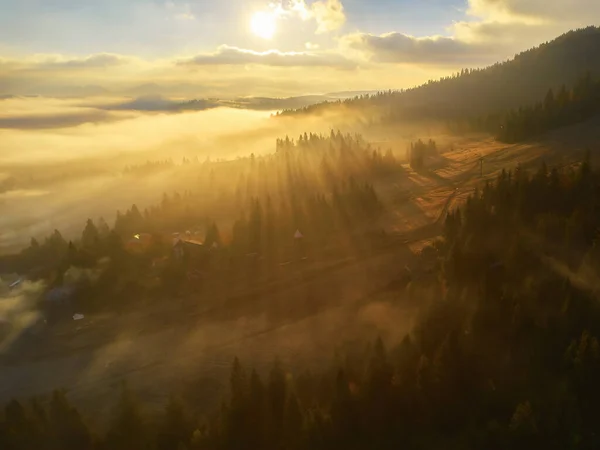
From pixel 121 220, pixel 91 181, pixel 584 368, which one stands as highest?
pixel 584 368

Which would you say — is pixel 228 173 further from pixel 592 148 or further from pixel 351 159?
pixel 592 148

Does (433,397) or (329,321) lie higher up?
(433,397)

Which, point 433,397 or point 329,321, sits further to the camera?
point 329,321

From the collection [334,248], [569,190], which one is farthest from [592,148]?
[334,248]

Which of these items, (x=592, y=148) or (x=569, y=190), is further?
(x=592, y=148)

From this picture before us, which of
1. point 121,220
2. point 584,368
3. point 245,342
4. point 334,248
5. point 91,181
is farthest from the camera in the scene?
point 91,181

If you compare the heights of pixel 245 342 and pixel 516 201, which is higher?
pixel 516 201

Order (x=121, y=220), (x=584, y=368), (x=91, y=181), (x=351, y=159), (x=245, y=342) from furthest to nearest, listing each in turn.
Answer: (x=91, y=181)
(x=351, y=159)
(x=121, y=220)
(x=245, y=342)
(x=584, y=368)
